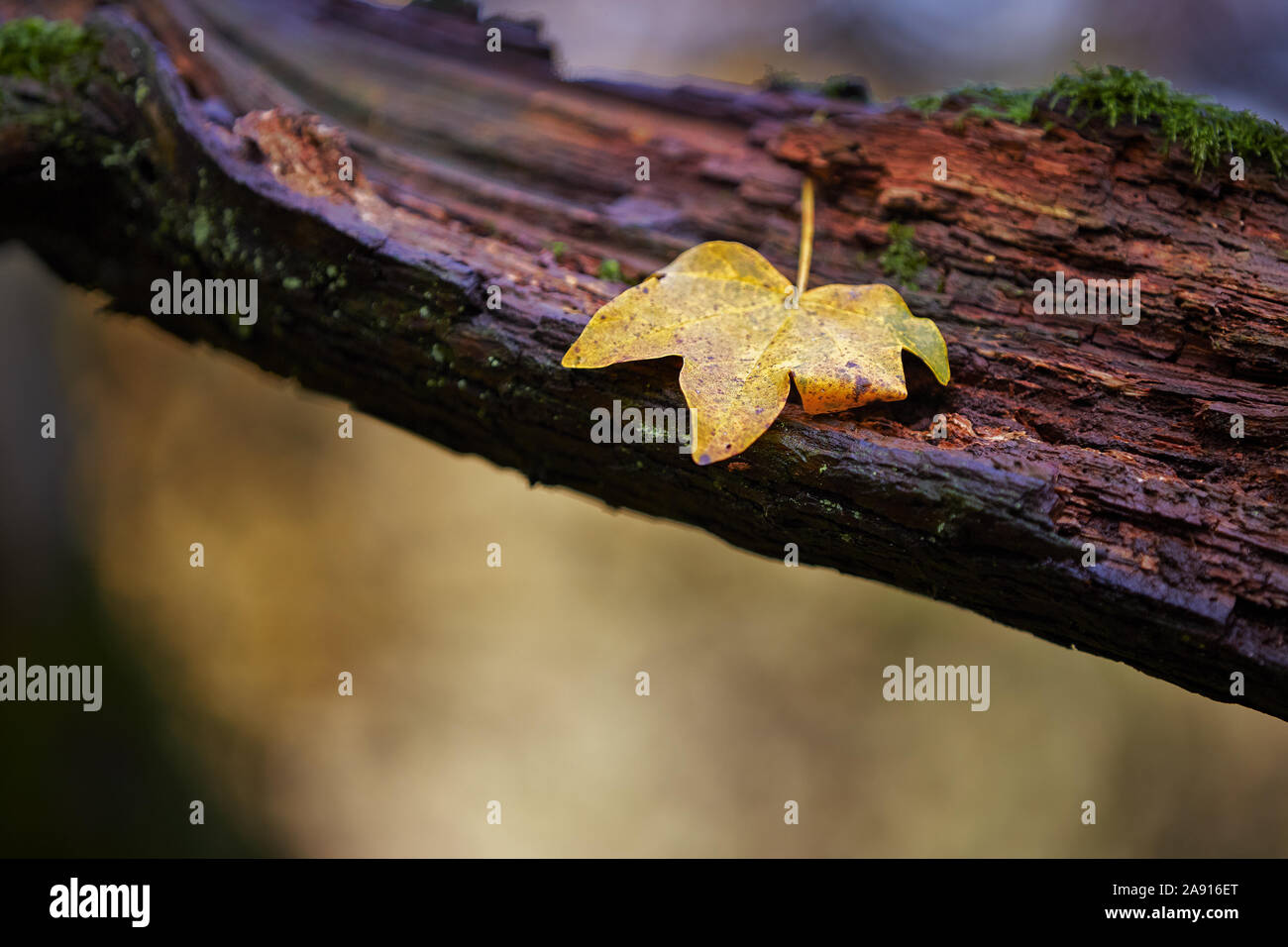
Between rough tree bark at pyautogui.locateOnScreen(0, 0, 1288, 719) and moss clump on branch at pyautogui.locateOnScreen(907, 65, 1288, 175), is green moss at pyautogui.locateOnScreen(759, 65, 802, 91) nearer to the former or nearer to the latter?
rough tree bark at pyautogui.locateOnScreen(0, 0, 1288, 719)

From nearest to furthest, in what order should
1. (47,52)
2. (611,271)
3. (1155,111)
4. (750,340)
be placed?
(750,340) < (1155,111) < (611,271) < (47,52)

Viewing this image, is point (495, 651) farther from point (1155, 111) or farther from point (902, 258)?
point (1155, 111)

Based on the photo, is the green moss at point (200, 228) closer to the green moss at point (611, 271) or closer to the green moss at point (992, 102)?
the green moss at point (611, 271)

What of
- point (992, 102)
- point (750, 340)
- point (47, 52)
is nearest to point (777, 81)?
point (992, 102)

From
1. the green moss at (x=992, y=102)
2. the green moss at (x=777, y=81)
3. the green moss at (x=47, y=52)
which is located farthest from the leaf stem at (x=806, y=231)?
the green moss at (x=47, y=52)

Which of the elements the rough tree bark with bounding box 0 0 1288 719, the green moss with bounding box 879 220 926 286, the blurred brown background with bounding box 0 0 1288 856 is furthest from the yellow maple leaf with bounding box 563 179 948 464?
the blurred brown background with bounding box 0 0 1288 856

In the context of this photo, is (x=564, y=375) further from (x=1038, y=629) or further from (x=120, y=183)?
(x=120, y=183)

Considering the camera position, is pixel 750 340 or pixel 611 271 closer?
pixel 750 340
